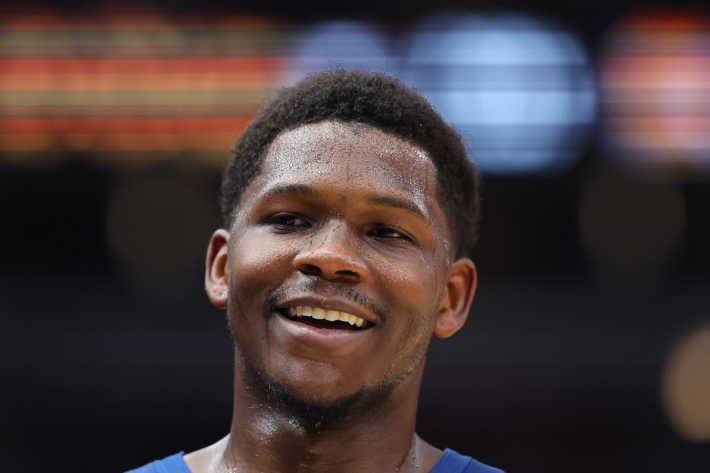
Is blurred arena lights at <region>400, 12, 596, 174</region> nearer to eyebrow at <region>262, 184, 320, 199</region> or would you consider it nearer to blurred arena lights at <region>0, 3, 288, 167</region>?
blurred arena lights at <region>0, 3, 288, 167</region>

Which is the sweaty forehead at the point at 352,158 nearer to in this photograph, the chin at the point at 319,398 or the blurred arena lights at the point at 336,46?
the chin at the point at 319,398

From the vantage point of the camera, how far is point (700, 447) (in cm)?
565

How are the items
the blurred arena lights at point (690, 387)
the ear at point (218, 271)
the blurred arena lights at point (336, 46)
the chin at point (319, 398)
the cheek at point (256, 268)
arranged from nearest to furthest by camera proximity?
the chin at point (319, 398)
the cheek at point (256, 268)
the ear at point (218, 271)
the blurred arena lights at point (336, 46)
the blurred arena lights at point (690, 387)

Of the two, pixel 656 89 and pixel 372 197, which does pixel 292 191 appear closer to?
pixel 372 197

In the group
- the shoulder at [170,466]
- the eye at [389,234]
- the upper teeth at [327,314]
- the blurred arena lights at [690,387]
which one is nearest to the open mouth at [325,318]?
the upper teeth at [327,314]

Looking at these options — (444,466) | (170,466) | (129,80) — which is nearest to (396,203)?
(444,466)

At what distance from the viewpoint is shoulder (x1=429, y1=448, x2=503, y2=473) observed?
7.41ft

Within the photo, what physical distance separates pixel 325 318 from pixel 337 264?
0.16 metres

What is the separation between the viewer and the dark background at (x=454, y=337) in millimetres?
5539

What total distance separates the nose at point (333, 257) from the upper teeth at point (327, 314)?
0.31 ft

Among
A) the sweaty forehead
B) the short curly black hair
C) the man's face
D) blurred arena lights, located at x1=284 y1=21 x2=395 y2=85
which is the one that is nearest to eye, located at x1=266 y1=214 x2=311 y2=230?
the man's face

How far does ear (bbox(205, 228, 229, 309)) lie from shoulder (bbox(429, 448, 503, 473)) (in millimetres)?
845

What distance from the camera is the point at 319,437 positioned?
205cm

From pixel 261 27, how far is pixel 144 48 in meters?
0.91
